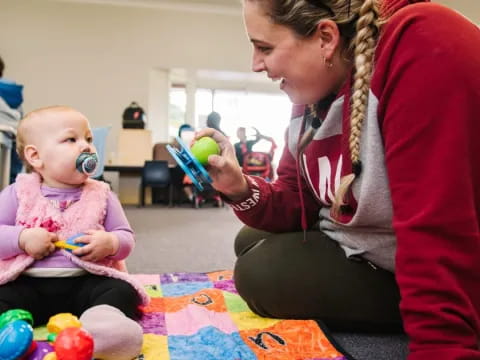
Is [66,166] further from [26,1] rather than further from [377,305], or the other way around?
[26,1]

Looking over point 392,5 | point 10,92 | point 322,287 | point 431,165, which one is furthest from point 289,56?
point 10,92

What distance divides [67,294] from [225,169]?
38 centimetres

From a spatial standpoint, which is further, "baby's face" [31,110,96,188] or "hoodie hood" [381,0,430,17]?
"baby's face" [31,110,96,188]

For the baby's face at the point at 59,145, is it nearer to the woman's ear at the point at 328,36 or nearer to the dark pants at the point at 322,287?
the dark pants at the point at 322,287

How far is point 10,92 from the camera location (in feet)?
7.11

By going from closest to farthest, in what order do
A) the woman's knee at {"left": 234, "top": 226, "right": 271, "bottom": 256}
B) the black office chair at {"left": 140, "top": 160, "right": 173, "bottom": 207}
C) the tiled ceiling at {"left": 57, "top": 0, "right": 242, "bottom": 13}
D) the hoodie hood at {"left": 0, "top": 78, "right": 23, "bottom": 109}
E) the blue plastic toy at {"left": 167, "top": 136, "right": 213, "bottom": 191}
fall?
the blue plastic toy at {"left": 167, "top": 136, "right": 213, "bottom": 191} < the woman's knee at {"left": 234, "top": 226, "right": 271, "bottom": 256} < the hoodie hood at {"left": 0, "top": 78, "right": 23, "bottom": 109} < the black office chair at {"left": 140, "top": 160, "right": 173, "bottom": 207} < the tiled ceiling at {"left": 57, "top": 0, "right": 242, "bottom": 13}

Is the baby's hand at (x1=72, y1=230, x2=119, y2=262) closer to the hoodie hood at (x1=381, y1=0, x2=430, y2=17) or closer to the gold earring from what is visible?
the gold earring

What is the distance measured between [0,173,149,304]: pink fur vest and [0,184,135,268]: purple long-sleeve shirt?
1 centimetres

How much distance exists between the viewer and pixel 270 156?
16.3 feet

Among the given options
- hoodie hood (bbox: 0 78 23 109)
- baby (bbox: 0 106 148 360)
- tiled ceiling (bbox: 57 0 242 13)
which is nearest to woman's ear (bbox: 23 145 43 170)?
baby (bbox: 0 106 148 360)

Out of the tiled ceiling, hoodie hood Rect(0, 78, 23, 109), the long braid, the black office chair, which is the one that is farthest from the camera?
the tiled ceiling

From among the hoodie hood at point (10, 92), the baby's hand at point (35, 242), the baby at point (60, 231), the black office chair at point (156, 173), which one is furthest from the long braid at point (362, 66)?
the black office chair at point (156, 173)

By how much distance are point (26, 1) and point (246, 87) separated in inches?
123

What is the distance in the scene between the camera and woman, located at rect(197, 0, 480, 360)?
47 centimetres
